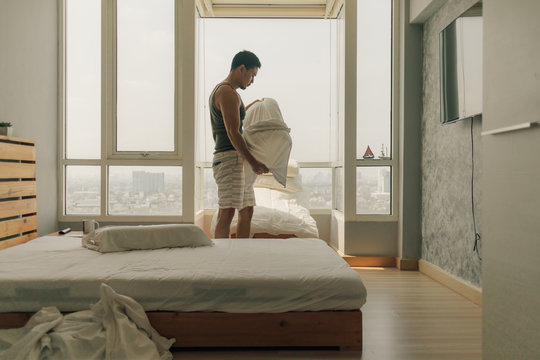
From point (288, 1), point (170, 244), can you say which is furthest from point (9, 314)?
point (288, 1)

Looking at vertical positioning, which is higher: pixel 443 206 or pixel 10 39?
pixel 10 39

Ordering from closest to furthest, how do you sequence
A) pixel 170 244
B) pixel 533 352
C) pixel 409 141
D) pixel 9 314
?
pixel 533 352
pixel 9 314
pixel 170 244
pixel 409 141

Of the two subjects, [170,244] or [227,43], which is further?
[227,43]

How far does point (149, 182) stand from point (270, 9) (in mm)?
2187

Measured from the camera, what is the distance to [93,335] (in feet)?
5.08

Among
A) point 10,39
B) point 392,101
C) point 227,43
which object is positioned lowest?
point 392,101

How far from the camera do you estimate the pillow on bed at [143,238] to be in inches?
89.4

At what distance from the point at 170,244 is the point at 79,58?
2.40 metres

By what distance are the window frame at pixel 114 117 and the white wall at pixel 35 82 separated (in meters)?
0.07

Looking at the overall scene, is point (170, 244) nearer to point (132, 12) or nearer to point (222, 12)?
point (132, 12)

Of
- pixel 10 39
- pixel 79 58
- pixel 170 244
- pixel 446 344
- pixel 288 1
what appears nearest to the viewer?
pixel 446 344

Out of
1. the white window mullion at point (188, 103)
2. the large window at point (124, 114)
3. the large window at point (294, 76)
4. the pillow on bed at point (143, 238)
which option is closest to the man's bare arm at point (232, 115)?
the pillow on bed at point (143, 238)

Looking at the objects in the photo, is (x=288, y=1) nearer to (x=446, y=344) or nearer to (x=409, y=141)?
(x=409, y=141)

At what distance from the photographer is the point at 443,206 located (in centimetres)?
308
